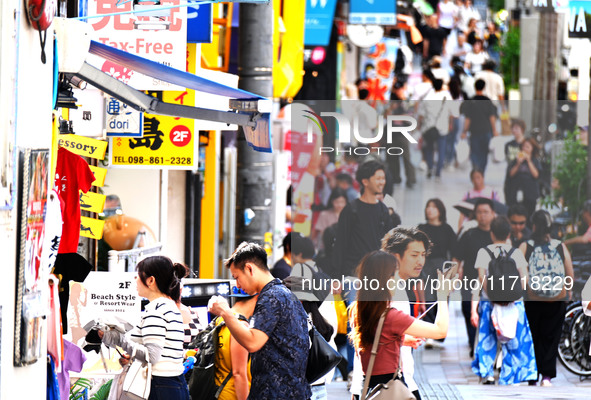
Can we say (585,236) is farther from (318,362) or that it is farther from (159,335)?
(159,335)

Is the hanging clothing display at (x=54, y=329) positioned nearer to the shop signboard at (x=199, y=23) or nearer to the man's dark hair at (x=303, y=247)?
the man's dark hair at (x=303, y=247)

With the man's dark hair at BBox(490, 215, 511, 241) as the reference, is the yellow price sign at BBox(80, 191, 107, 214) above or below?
above

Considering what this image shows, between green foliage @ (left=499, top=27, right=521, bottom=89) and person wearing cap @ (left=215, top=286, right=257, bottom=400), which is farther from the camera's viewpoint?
green foliage @ (left=499, top=27, right=521, bottom=89)

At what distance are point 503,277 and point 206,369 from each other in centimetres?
348

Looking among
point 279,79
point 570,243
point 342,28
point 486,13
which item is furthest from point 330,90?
point 486,13

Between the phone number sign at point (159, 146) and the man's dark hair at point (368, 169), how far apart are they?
2.75m

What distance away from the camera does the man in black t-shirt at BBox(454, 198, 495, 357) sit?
1007 cm

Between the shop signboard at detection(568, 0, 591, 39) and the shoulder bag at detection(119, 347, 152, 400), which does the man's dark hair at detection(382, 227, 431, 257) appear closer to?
the shoulder bag at detection(119, 347, 152, 400)

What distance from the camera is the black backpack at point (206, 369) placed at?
307 inches

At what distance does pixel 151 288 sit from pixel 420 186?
20.0 feet

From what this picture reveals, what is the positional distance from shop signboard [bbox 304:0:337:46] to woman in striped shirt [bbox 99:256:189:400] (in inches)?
703

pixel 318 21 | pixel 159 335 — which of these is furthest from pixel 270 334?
pixel 318 21

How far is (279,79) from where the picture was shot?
19469 mm

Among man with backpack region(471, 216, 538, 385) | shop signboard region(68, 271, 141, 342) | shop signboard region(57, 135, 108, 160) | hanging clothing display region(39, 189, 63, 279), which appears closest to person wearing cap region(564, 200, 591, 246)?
man with backpack region(471, 216, 538, 385)
